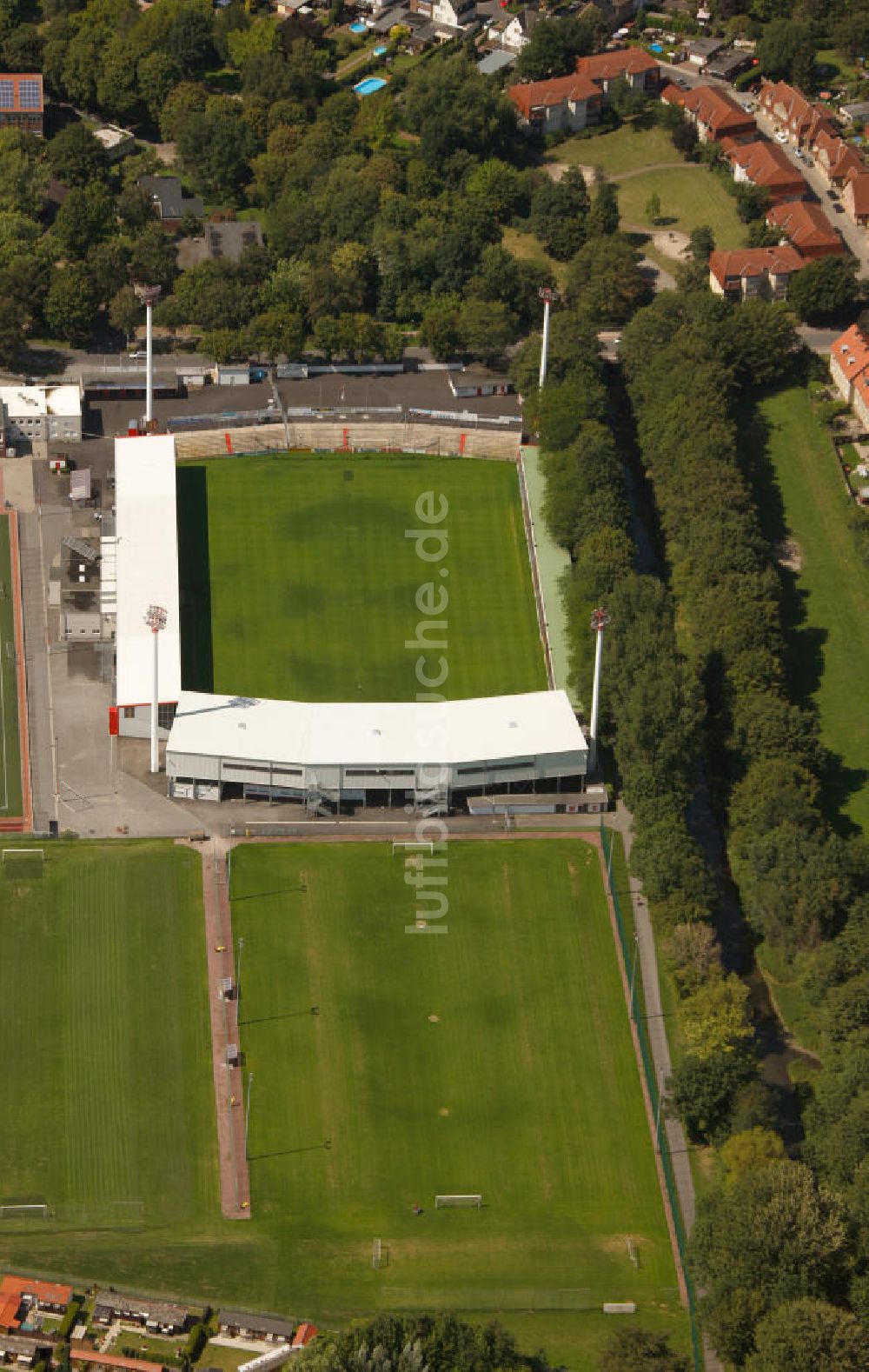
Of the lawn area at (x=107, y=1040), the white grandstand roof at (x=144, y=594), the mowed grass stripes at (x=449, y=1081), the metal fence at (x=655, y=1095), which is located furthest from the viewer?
the white grandstand roof at (x=144, y=594)

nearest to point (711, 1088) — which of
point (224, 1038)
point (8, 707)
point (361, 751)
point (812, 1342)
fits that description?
point (812, 1342)

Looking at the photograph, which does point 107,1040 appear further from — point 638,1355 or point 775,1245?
point 775,1245

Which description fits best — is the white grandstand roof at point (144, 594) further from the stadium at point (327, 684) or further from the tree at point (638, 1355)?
the tree at point (638, 1355)

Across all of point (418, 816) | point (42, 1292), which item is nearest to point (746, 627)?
point (418, 816)

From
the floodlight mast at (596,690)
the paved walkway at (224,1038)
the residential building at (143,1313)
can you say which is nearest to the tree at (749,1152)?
the paved walkway at (224,1038)

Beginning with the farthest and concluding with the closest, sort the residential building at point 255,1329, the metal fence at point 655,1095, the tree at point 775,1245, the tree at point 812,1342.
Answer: the metal fence at point 655,1095, the residential building at point 255,1329, the tree at point 775,1245, the tree at point 812,1342

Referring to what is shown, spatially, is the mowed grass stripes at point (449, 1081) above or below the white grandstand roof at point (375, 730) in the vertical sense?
below

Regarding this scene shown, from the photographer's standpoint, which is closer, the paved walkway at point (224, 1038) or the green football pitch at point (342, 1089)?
the green football pitch at point (342, 1089)
